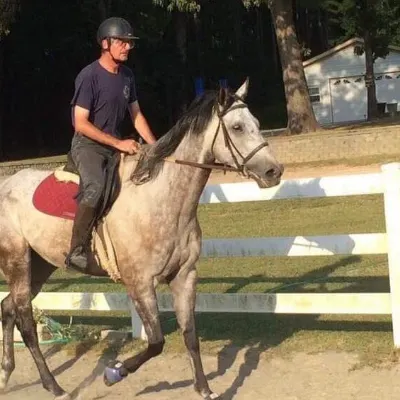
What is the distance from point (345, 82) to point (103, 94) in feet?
158

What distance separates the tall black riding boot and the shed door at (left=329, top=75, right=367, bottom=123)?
47.6 m

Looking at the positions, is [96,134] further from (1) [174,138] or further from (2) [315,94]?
(2) [315,94]

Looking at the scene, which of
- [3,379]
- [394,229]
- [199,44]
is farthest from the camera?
[199,44]

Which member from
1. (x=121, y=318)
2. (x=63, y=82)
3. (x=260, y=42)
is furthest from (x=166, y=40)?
(x=121, y=318)

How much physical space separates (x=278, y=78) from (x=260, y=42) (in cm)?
527

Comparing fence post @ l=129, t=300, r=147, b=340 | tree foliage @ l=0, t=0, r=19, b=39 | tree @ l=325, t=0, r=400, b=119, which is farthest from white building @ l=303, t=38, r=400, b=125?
fence post @ l=129, t=300, r=147, b=340

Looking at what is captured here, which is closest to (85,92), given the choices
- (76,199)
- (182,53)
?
(76,199)

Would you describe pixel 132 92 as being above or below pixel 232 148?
above

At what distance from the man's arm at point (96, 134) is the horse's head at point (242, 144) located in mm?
698

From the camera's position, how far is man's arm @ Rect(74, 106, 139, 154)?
246 inches

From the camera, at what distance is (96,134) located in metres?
6.24

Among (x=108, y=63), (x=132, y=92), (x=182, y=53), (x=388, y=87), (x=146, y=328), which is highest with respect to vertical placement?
(x=108, y=63)

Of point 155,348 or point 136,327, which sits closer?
point 155,348

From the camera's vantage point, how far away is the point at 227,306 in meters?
7.71
